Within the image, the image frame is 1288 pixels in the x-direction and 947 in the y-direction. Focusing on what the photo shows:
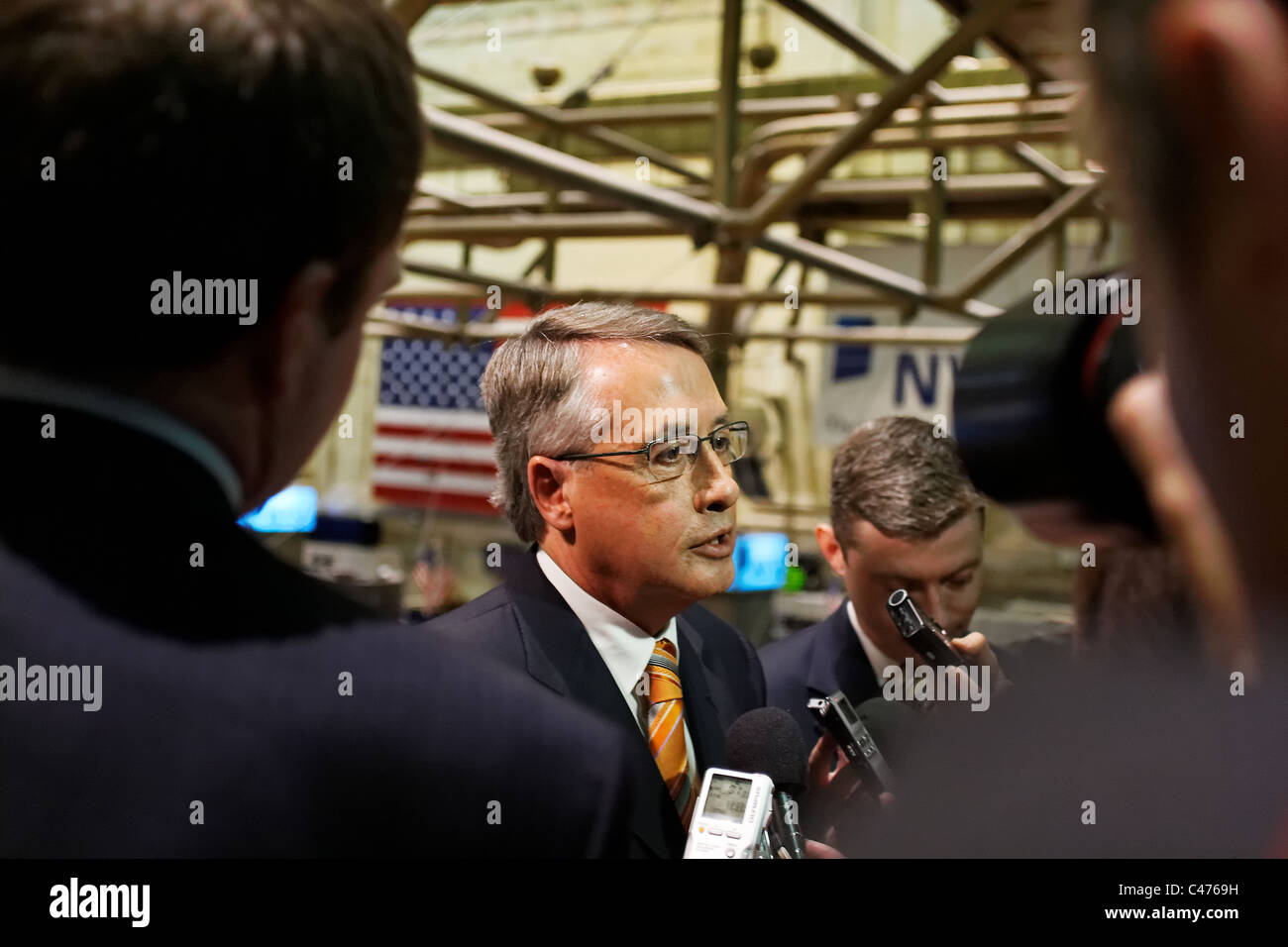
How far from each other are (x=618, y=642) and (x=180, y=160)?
84cm

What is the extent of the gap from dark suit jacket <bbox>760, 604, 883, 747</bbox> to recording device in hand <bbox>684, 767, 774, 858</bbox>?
1.83 feet

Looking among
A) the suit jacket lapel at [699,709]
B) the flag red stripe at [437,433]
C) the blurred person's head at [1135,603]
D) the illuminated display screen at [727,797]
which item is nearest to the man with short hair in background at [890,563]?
the suit jacket lapel at [699,709]

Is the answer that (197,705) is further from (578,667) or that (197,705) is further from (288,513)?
(288,513)

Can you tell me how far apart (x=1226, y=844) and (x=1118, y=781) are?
0.14 feet

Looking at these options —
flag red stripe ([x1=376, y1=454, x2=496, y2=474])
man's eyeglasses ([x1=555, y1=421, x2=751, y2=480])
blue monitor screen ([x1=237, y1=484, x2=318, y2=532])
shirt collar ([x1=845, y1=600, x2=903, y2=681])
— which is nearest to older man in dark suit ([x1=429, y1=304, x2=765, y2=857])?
man's eyeglasses ([x1=555, y1=421, x2=751, y2=480])

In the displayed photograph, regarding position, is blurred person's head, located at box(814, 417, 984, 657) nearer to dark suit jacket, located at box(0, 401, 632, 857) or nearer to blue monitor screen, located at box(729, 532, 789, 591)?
dark suit jacket, located at box(0, 401, 632, 857)

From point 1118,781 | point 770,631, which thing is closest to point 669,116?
point 770,631

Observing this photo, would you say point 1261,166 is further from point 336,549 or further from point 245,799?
point 336,549

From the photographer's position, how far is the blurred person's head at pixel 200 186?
2.04ft

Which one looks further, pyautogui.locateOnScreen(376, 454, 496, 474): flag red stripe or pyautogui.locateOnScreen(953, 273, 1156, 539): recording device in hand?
pyautogui.locateOnScreen(376, 454, 496, 474): flag red stripe

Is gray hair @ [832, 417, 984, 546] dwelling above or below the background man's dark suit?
above

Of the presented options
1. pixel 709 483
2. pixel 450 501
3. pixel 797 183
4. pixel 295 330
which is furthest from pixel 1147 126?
pixel 450 501

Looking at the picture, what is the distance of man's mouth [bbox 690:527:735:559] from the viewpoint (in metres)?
1.35

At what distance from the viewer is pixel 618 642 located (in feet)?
4.48
